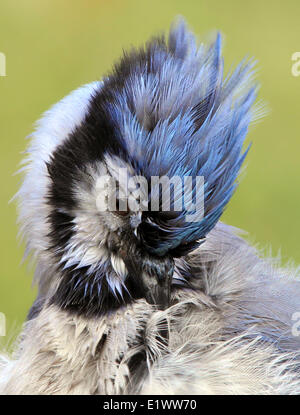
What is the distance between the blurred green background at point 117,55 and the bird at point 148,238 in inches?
96.1

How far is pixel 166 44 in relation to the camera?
217cm

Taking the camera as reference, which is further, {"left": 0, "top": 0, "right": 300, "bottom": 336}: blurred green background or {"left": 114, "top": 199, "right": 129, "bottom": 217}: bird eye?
{"left": 0, "top": 0, "right": 300, "bottom": 336}: blurred green background

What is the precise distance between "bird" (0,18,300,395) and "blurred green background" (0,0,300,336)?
2.44m

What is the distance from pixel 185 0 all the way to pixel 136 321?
5.59 metres

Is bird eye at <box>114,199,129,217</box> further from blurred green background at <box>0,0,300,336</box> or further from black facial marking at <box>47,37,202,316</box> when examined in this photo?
blurred green background at <box>0,0,300,336</box>

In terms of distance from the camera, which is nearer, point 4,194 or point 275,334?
point 275,334

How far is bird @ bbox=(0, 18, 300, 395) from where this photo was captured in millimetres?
1991

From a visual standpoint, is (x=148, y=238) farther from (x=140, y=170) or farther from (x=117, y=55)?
(x=117, y=55)

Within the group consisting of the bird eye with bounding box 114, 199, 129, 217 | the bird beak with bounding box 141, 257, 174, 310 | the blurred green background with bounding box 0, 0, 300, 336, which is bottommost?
the bird beak with bounding box 141, 257, 174, 310

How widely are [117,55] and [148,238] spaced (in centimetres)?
311

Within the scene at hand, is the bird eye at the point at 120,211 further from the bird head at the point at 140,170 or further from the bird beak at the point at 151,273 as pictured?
the bird beak at the point at 151,273

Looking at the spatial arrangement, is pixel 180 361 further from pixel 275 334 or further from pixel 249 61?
pixel 249 61

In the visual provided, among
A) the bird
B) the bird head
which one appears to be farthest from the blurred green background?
the bird head

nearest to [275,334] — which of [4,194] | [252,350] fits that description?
[252,350]
